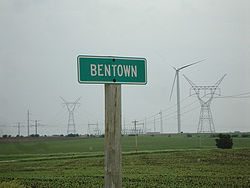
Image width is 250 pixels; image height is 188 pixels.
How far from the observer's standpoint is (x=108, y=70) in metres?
4.73

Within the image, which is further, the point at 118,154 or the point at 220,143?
the point at 220,143

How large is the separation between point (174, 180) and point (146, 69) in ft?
32.6

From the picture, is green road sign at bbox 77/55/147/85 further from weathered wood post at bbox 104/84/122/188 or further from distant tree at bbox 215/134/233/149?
distant tree at bbox 215/134/233/149

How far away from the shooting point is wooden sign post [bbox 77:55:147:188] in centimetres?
452

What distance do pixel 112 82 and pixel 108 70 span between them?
201 millimetres

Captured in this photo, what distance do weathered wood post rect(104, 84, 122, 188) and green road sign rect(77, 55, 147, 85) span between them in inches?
6.8

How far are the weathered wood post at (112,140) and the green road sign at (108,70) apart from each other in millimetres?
173

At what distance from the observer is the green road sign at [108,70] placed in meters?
4.66

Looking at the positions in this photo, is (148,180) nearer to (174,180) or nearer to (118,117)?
(174,180)

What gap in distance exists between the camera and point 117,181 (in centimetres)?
452

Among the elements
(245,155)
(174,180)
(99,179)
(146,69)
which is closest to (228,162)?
(245,155)

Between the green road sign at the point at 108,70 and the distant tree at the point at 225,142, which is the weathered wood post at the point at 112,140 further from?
the distant tree at the point at 225,142

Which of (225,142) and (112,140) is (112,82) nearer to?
(112,140)

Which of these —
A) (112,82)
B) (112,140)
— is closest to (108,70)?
(112,82)
